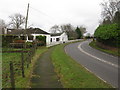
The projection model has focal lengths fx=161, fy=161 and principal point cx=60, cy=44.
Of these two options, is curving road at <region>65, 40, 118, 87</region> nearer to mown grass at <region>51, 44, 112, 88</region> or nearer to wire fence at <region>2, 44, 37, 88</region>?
mown grass at <region>51, 44, 112, 88</region>

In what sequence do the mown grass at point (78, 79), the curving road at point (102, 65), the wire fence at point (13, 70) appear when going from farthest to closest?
1. the curving road at point (102, 65)
2. the mown grass at point (78, 79)
3. the wire fence at point (13, 70)

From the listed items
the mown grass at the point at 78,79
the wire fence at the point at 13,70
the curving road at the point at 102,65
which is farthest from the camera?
the curving road at the point at 102,65

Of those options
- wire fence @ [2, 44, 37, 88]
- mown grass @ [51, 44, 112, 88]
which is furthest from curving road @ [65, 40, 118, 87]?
wire fence @ [2, 44, 37, 88]

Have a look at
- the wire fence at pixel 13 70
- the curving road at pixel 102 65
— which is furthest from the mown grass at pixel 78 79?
the wire fence at pixel 13 70

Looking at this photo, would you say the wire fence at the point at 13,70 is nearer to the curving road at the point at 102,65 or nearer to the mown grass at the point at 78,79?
the mown grass at the point at 78,79

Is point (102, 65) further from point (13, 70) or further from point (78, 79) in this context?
point (13, 70)

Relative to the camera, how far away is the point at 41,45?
1615 inches

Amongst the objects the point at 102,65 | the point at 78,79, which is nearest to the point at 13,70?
the point at 78,79

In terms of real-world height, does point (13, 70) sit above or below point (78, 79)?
above

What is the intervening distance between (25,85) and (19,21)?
6544cm

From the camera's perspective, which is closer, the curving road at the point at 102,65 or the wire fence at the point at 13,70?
the wire fence at the point at 13,70

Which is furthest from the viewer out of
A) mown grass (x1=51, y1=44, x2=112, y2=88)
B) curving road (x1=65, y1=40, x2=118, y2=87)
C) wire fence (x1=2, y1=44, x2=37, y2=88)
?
curving road (x1=65, y1=40, x2=118, y2=87)

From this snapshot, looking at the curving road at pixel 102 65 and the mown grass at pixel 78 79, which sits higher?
the mown grass at pixel 78 79

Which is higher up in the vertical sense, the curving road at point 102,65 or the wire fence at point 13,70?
the wire fence at point 13,70
